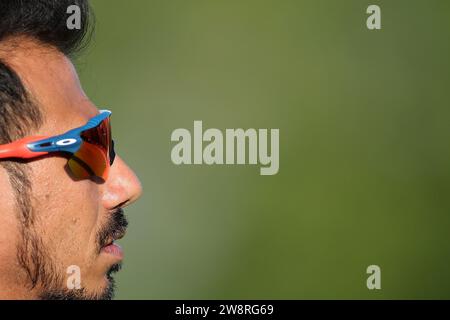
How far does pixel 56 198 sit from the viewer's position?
2.92 m

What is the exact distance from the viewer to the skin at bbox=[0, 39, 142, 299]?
2822 millimetres

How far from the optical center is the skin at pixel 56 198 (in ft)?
9.26

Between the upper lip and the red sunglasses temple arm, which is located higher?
the red sunglasses temple arm

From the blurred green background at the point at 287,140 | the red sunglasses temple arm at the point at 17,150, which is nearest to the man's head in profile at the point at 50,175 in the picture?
the red sunglasses temple arm at the point at 17,150

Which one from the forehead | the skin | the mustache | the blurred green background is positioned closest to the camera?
the skin

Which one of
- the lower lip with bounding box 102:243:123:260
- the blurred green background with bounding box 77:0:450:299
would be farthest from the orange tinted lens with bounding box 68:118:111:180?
the blurred green background with bounding box 77:0:450:299

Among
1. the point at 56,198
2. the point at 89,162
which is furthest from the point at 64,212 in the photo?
the point at 89,162

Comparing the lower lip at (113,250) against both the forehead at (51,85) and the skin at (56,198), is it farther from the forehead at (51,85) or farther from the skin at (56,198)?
the forehead at (51,85)

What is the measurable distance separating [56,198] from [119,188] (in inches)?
13.9

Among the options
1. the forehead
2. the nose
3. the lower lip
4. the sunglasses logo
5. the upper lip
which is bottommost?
the lower lip

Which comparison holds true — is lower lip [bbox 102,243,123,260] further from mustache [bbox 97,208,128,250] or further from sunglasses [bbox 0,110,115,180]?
sunglasses [bbox 0,110,115,180]

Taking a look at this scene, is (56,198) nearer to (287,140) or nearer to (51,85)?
(51,85)

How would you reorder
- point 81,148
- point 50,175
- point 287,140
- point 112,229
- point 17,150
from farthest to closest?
point 287,140, point 112,229, point 81,148, point 50,175, point 17,150
